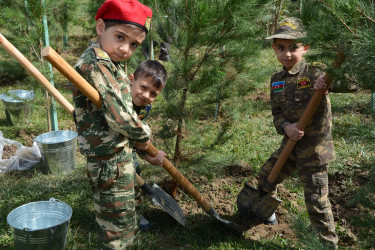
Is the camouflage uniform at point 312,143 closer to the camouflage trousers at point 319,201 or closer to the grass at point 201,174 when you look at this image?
the camouflage trousers at point 319,201

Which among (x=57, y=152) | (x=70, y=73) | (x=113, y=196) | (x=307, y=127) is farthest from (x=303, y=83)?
(x=57, y=152)

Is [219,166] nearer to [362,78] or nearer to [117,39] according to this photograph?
[117,39]

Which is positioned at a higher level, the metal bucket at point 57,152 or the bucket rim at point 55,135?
the bucket rim at point 55,135

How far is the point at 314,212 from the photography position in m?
2.59

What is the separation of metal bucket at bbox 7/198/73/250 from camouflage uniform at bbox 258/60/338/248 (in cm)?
177

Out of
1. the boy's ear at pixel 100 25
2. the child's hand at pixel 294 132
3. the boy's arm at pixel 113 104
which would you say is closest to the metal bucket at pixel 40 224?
the boy's arm at pixel 113 104

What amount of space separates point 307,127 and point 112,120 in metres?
1.53

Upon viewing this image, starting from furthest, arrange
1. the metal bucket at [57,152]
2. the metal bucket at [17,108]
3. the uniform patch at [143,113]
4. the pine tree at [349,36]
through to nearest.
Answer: the metal bucket at [17,108] → the metal bucket at [57,152] → the uniform patch at [143,113] → the pine tree at [349,36]

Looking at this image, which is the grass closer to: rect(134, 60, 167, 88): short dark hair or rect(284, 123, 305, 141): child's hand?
rect(284, 123, 305, 141): child's hand

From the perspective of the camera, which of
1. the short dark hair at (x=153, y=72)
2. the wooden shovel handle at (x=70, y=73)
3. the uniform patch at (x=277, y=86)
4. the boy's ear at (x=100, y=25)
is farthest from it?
the uniform patch at (x=277, y=86)

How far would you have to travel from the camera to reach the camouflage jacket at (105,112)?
1855 millimetres

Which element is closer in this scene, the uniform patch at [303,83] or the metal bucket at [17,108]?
the uniform patch at [303,83]

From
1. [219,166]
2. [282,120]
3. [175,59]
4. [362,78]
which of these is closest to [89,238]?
[219,166]

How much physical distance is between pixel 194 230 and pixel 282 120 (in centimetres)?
117
